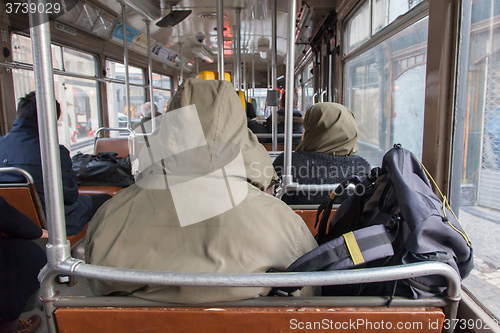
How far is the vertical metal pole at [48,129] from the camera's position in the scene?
688 mm

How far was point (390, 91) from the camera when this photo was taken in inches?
115

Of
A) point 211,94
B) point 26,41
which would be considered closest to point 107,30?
point 26,41

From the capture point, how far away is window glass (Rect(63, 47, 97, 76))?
4176 millimetres

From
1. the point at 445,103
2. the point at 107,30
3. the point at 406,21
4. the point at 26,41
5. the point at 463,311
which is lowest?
the point at 463,311

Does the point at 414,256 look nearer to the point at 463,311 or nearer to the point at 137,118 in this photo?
the point at 463,311

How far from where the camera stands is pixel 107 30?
4809 millimetres

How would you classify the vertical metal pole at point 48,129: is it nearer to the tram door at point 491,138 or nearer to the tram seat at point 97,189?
the tram door at point 491,138

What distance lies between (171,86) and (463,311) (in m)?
8.49

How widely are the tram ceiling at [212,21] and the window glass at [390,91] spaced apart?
1.19 meters

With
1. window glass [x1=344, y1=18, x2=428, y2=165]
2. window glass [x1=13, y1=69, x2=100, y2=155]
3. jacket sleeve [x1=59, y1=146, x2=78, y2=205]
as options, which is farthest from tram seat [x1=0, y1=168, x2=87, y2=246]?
window glass [x1=344, y1=18, x2=428, y2=165]

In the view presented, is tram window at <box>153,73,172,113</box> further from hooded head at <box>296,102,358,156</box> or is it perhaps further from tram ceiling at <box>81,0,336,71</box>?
hooded head at <box>296,102,358,156</box>

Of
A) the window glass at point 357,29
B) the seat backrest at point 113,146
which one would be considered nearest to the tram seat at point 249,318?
the window glass at point 357,29

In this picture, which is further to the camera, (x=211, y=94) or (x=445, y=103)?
(x=445, y=103)

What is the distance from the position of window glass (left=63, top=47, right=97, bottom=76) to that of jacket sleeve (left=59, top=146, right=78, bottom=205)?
239cm
